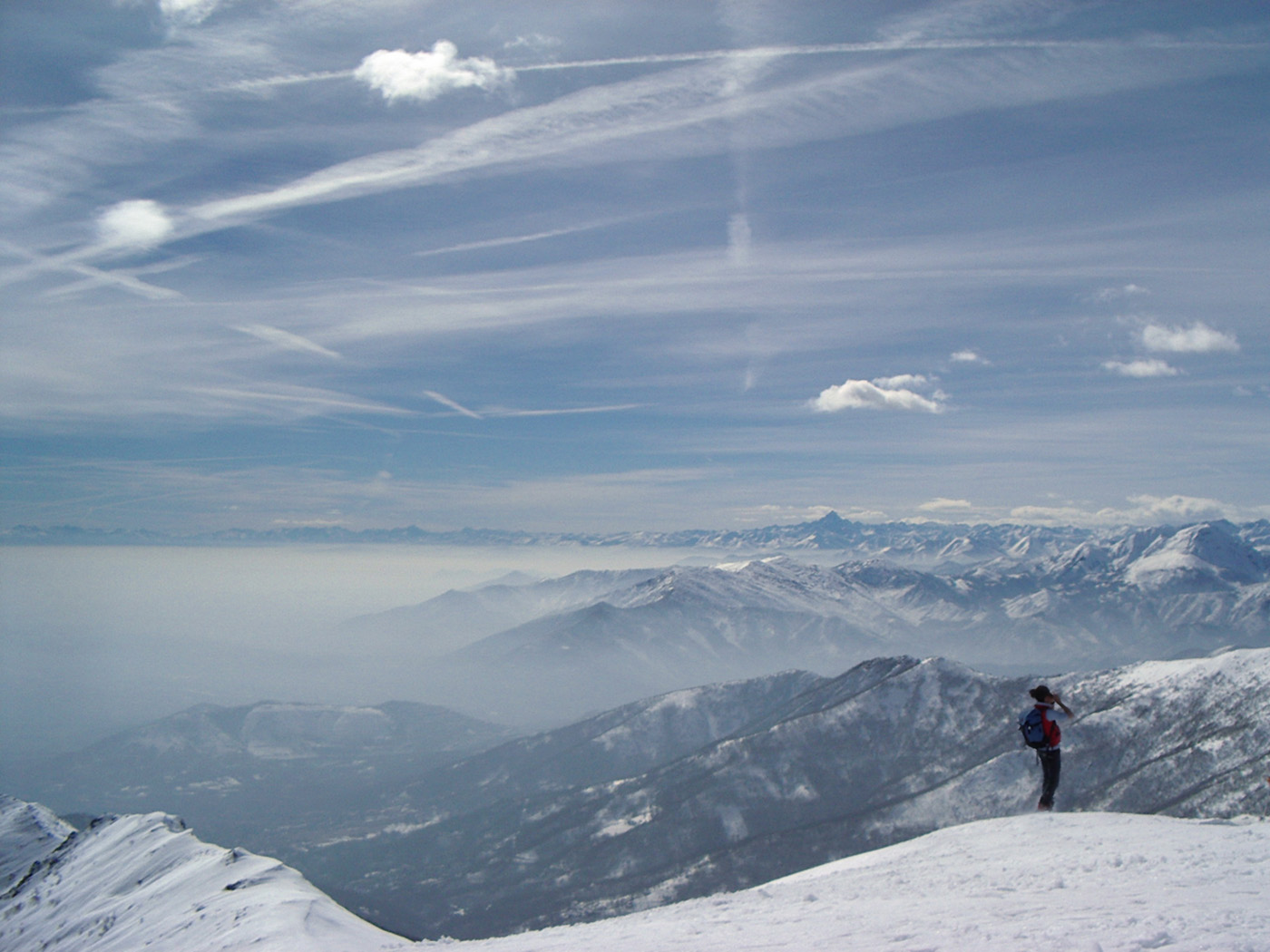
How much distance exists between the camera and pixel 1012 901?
20203 mm

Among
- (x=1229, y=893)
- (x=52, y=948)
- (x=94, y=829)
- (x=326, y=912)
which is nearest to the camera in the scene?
(x=1229, y=893)

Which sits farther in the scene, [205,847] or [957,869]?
[205,847]

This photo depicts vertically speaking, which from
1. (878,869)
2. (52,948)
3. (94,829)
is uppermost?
(878,869)

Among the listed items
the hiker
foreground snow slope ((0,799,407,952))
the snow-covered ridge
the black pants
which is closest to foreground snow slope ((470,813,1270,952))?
the snow-covered ridge

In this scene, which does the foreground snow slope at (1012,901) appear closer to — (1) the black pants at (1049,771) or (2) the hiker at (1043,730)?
(1) the black pants at (1049,771)

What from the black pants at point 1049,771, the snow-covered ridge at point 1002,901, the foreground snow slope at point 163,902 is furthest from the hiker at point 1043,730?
the foreground snow slope at point 163,902

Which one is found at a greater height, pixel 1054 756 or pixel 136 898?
pixel 1054 756

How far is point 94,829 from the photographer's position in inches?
7638

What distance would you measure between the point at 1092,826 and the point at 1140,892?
9.94m

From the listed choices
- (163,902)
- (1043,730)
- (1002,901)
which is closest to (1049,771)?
(1043,730)

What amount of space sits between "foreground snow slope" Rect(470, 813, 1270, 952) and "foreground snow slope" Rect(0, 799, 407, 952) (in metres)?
21.8

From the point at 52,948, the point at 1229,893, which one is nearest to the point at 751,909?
the point at 1229,893

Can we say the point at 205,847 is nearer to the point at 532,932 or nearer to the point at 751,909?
the point at 532,932

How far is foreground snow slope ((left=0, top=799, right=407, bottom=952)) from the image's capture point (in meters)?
54.5
